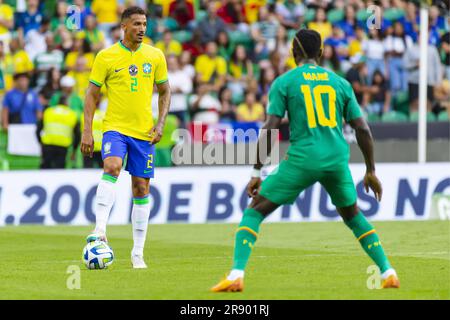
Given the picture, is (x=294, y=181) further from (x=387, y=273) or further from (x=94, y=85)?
(x=94, y=85)

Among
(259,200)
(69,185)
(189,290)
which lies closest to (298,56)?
(259,200)

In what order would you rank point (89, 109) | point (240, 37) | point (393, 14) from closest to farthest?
point (89, 109)
point (240, 37)
point (393, 14)

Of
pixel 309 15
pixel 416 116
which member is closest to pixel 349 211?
pixel 416 116

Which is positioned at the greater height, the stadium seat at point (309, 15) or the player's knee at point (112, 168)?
the stadium seat at point (309, 15)

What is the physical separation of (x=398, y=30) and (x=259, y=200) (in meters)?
17.9

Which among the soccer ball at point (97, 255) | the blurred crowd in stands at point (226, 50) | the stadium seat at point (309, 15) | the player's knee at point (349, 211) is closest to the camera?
the player's knee at point (349, 211)

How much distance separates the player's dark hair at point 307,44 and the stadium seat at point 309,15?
1737 cm

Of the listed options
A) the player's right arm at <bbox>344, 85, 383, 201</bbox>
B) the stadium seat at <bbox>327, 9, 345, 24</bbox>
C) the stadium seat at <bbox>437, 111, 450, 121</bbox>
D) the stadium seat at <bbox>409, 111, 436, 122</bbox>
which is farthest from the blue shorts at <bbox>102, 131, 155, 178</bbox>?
the stadium seat at <bbox>327, 9, 345, 24</bbox>

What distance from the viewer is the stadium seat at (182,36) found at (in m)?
26.3

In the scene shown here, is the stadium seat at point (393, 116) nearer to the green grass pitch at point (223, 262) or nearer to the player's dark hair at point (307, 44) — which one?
the green grass pitch at point (223, 262)

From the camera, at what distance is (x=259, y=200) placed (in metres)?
10.1

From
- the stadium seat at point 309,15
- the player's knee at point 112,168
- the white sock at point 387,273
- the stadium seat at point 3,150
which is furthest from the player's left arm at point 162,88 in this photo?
the stadium seat at point 309,15

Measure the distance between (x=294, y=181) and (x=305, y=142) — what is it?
0.34m

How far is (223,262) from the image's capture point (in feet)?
45.4
